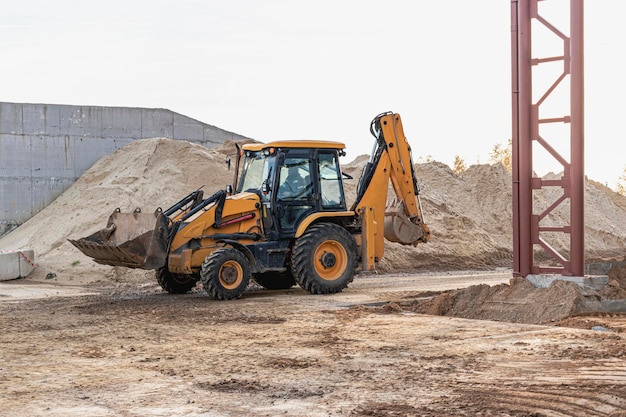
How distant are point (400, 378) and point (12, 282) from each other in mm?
14706

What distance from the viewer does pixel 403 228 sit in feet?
54.8

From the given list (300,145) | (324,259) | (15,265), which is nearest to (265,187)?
(300,145)

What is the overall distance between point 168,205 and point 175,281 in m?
8.16

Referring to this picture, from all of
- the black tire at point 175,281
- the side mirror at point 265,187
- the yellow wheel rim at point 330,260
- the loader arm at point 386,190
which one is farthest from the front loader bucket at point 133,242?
the loader arm at point 386,190

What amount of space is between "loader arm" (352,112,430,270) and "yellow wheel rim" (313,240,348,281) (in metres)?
0.63

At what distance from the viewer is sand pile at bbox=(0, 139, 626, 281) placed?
23.4 m

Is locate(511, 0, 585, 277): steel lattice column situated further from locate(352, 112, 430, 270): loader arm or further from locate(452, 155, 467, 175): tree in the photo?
locate(452, 155, 467, 175): tree

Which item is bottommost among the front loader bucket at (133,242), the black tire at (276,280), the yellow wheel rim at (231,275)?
the black tire at (276,280)

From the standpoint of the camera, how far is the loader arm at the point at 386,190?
54.2 ft

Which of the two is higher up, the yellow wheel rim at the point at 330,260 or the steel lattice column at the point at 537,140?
the steel lattice column at the point at 537,140

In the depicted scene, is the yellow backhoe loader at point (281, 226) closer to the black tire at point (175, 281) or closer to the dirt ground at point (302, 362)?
the black tire at point (175, 281)

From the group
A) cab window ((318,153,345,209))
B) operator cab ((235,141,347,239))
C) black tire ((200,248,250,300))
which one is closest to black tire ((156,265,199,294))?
black tire ((200,248,250,300))

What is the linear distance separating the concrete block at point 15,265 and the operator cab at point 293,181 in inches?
300

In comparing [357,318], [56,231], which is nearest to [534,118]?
[357,318]
